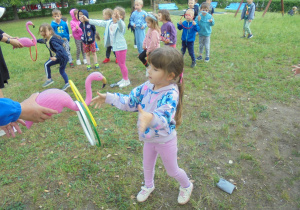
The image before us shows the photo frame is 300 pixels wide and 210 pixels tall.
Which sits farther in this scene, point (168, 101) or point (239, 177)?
point (239, 177)

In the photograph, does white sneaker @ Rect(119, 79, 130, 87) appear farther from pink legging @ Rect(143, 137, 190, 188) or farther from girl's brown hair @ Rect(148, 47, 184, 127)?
girl's brown hair @ Rect(148, 47, 184, 127)

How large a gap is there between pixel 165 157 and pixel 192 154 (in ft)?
4.53

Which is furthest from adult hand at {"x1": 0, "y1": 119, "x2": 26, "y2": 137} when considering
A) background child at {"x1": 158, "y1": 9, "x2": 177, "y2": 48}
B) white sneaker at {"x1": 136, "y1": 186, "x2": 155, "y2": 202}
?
background child at {"x1": 158, "y1": 9, "x2": 177, "y2": 48}

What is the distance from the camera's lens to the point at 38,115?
6.54ft

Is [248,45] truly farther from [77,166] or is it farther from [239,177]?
[77,166]

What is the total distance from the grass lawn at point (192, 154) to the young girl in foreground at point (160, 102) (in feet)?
2.50

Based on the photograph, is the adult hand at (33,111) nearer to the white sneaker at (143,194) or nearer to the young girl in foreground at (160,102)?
the young girl in foreground at (160,102)

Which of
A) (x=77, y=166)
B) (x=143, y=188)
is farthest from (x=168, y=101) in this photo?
(x=77, y=166)

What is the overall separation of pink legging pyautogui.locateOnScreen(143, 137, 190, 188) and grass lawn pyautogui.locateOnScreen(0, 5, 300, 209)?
1.46ft

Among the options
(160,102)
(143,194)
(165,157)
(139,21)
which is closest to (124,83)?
(139,21)

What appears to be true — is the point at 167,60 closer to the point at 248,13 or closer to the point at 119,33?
the point at 119,33

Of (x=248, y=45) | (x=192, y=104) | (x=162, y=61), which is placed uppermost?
(x=162, y=61)

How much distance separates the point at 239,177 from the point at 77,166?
96.7 inches

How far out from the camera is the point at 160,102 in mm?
1954
